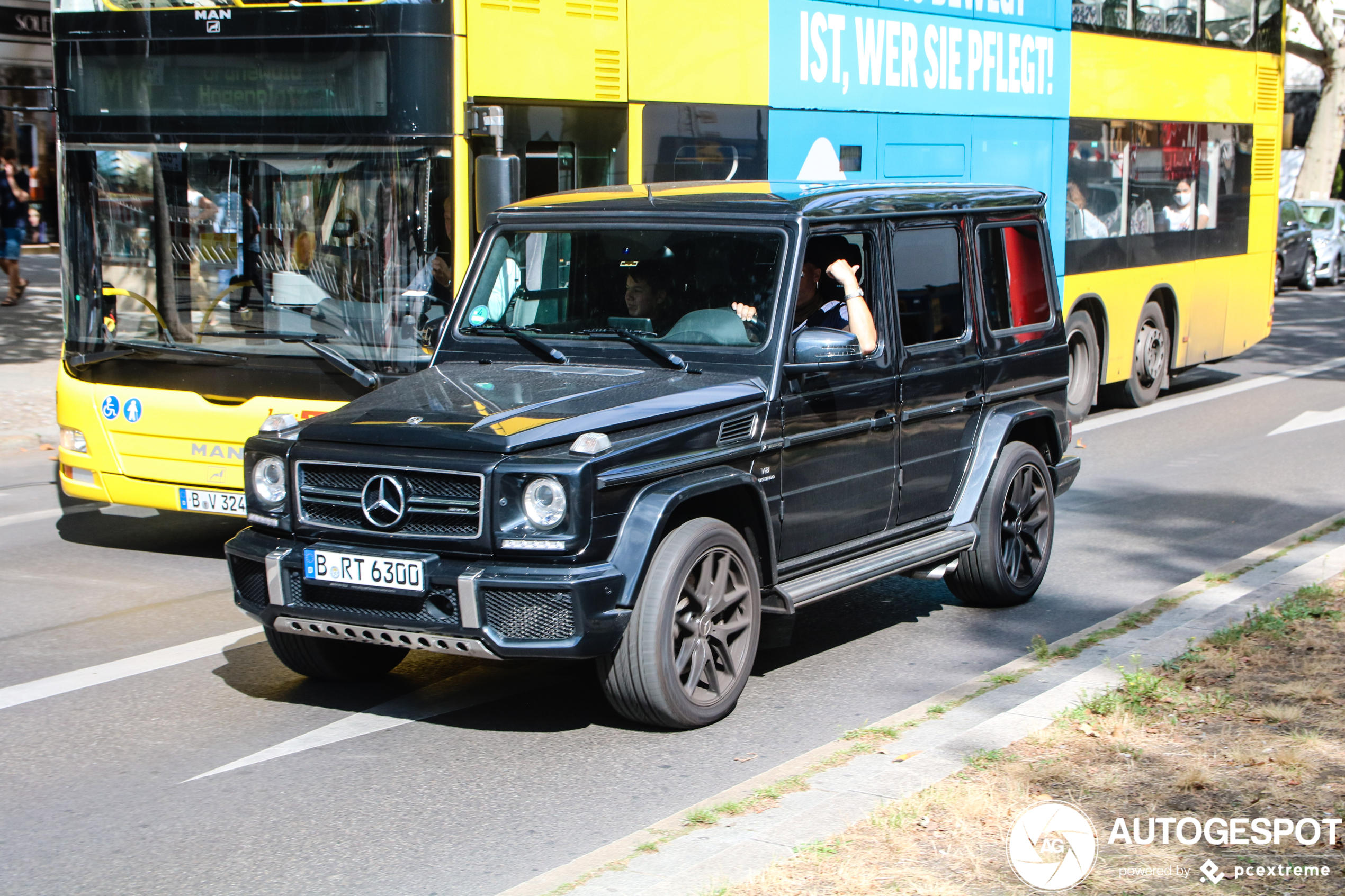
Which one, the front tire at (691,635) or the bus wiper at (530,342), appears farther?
the bus wiper at (530,342)

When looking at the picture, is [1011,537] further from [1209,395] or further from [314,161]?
[1209,395]

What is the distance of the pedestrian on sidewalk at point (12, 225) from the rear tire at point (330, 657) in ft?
48.7

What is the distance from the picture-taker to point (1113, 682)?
5727 mm

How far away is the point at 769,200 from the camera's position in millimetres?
6320

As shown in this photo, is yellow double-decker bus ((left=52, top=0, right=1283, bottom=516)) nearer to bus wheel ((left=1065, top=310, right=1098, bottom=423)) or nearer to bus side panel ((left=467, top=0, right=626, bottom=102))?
bus side panel ((left=467, top=0, right=626, bottom=102))

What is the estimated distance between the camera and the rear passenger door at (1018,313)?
741cm

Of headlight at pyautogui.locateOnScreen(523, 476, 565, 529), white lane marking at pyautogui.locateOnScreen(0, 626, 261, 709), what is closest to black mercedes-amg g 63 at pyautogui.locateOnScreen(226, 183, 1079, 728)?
headlight at pyautogui.locateOnScreen(523, 476, 565, 529)

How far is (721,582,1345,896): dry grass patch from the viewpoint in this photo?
13.0ft

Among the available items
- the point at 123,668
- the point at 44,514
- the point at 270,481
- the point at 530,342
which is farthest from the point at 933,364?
the point at 44,514

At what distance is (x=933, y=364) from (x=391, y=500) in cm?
275

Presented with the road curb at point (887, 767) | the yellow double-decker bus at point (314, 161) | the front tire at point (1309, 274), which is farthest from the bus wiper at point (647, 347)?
the front tire at point (1309, 274)

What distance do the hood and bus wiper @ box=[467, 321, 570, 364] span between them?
5 centimetres

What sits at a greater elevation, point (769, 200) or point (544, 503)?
point (769, 200)

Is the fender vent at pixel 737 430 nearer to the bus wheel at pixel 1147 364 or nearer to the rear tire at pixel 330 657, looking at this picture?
the rear tire at pixel 330 657
